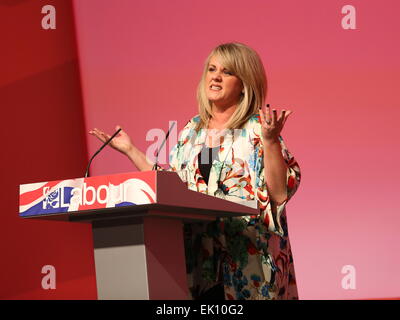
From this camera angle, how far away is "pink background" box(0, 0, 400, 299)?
11.2ft

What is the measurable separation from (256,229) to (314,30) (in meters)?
1.83

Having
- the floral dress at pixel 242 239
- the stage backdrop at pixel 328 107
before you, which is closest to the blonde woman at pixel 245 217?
the floral dress at pixel 242 239

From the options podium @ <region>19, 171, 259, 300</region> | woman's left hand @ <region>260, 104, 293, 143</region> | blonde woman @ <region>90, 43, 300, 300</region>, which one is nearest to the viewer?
podium @ <region>19, 171, 259, 300</region>

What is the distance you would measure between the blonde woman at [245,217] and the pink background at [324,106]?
1.40 metres

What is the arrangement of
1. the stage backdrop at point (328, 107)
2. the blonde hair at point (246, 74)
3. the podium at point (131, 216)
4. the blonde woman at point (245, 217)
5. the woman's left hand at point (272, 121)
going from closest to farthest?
the podium at point (131, 216) < the woman's left hand at point (272, 121) < the blonde woman at point (245, 217) < the blonde hair at point (246, 74) < the stage backdrop at point (328, 107)

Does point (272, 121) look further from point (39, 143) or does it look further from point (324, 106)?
point (39, 143)

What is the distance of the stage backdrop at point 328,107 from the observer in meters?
3.41

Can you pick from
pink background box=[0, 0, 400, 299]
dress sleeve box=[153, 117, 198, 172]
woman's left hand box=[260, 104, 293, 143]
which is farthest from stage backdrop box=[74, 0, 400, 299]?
woman's left hand box=[260, 104, 293, 143]

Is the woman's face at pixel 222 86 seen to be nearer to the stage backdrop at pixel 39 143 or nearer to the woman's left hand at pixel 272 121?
the woman's left hand at pixel 272 121

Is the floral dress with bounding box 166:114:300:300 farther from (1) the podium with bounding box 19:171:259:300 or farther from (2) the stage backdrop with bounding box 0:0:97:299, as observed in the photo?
(2) the stage backdrop with bounding box 0:0:97:299

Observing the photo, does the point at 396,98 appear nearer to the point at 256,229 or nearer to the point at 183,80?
the point at 183,80

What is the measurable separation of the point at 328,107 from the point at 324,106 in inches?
0.9

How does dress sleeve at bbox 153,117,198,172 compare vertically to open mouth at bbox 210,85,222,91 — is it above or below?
below
